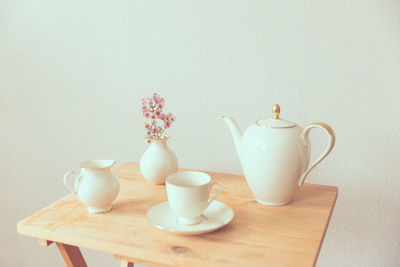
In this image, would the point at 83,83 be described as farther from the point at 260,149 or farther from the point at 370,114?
the point at 370,114

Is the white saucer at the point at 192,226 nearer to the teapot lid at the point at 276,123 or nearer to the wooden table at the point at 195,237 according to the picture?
the wooden table at the point at 195,237

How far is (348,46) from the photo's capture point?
1239 millimetres

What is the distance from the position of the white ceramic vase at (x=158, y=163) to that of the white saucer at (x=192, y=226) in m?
0.15

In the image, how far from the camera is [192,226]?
89 centimetres

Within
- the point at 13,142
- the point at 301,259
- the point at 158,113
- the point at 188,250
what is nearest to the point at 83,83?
the point at 13,142

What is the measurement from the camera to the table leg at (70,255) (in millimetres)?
966

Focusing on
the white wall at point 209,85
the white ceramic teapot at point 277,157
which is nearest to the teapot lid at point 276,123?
the white ceramic teapot at point 277,157

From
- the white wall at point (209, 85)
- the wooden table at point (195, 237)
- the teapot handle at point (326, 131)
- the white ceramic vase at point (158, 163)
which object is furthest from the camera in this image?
the white wall at point (209, 85)

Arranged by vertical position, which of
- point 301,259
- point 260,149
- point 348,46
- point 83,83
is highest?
point 348,46

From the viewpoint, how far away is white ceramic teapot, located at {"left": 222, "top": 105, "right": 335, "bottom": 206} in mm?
973

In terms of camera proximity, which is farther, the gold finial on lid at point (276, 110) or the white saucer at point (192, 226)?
the gold finial on lid at point (276, 110)

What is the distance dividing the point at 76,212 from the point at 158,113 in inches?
13.4

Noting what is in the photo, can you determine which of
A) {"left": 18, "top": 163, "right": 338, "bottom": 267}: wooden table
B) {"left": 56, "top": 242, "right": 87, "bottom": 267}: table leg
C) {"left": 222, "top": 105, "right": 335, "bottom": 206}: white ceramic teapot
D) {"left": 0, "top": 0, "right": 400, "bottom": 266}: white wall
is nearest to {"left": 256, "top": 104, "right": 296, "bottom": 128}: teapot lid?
{"left": 222, "top": 105, "right": 335, "bottom": 206}: white ceramic teapot

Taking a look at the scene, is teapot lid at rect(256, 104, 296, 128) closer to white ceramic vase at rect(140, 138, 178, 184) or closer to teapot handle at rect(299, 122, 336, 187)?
teapot handle at rect(299, 122, 336, 187)
